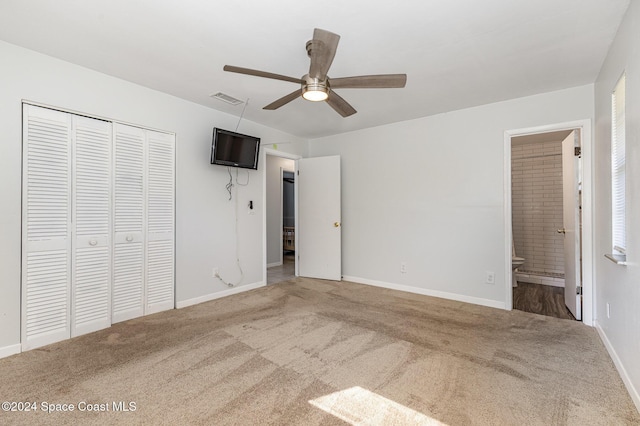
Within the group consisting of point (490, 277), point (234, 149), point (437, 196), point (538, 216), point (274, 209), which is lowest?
point (490, 277)

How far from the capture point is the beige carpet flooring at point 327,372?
5.38ft

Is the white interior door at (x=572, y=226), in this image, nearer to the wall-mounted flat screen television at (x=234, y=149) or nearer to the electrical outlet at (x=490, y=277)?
the electrical outlet at (x=490, y=277)

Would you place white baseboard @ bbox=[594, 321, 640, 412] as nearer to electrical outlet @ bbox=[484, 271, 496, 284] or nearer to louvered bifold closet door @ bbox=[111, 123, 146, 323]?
electrical outlet @ bbox=[484, 271, 496, 284]

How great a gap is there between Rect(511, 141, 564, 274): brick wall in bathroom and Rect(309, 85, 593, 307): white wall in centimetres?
202

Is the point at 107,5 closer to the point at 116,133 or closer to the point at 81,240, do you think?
the point at 116,133

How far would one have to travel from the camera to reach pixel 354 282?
15.1ft

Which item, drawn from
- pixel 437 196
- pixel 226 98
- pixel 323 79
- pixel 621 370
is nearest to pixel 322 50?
pixel 323 79

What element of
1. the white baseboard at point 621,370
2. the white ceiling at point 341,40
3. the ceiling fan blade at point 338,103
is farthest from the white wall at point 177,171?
the white baseboard at point 621,370

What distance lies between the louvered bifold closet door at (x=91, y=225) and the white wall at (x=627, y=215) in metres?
4.02

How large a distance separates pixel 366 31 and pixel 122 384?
2881 mm

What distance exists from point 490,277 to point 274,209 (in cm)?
423

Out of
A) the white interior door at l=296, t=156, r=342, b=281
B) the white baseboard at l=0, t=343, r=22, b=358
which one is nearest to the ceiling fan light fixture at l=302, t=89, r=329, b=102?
the white interior door at l=296, t=156, r=342, b=281

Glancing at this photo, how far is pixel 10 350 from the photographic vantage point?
229 cm

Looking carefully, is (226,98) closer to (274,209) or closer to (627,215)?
(274,209)
